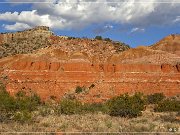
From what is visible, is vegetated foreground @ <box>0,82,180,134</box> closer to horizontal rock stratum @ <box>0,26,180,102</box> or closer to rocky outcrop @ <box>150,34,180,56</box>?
horizontal rock stratum @ <box>0,26,180,102</box>

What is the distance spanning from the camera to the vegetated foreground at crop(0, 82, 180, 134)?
712 inches

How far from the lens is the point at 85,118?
76.9ft

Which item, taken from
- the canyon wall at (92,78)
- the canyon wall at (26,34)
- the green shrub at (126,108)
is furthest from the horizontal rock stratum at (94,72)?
the canyon wall at (26,34)

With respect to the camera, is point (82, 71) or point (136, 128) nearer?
point (136, 128)

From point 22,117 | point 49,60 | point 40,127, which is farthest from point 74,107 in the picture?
point 49,60

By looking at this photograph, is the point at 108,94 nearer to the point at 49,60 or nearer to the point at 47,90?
the point at 47,90

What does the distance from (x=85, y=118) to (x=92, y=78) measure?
38.5 m

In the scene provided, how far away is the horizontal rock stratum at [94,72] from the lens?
58.5 metres

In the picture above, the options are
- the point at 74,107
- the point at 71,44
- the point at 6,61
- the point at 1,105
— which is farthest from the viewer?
the point at 71,44

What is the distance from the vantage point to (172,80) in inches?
2344

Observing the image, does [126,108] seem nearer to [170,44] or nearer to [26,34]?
[170,44]

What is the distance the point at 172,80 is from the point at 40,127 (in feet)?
143

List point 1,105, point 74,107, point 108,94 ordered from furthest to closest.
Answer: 1. point 108,94
2. point 74,107
3. point 1,105

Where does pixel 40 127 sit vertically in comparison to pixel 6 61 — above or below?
below
